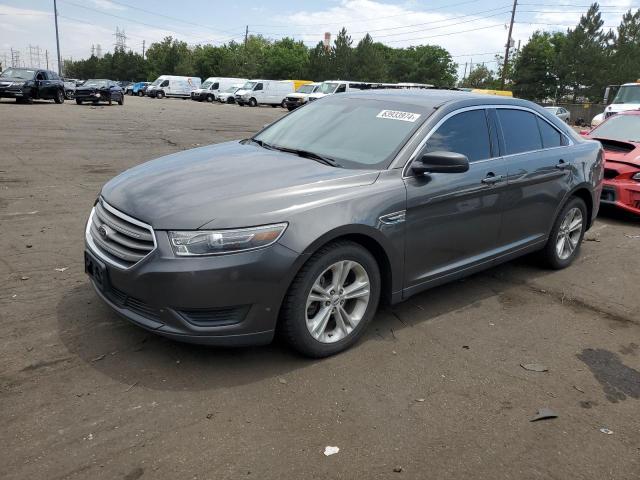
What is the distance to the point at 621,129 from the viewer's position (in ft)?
29.0

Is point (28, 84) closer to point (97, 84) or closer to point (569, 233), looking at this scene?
point (97, 84)

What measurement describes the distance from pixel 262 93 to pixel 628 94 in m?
28.4

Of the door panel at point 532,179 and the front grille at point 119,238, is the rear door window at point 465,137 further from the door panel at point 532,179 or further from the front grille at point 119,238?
the front grille at point 119,238

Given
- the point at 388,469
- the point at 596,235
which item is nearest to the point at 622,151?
the point at 596,235

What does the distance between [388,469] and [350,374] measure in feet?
2.78

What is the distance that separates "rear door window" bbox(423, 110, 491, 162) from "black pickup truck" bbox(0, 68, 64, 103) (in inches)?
1081

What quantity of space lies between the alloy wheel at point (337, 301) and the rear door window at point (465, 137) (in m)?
1.11

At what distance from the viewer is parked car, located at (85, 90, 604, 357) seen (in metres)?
3.07

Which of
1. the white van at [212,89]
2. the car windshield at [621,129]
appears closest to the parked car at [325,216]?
the car windshield at [621,129]

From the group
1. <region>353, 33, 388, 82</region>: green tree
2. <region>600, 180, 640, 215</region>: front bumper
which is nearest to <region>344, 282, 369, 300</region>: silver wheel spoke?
<region>600, 180, 640, 215</region>: front bumper

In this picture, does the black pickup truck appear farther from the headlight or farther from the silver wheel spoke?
the silver wheel spoke

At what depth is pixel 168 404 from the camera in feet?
9.68

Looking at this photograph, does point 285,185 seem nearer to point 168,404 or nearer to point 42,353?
point 168,404

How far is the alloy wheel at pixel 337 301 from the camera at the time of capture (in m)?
3.42
